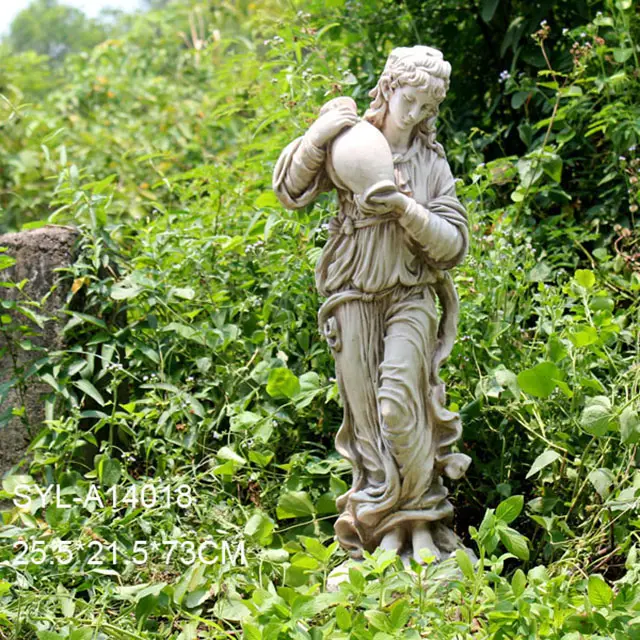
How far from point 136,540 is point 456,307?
1.50 metres

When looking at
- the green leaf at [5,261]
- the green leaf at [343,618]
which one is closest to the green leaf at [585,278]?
the green leaf at [343,618]

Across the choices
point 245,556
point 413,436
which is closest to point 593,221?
point 413,436

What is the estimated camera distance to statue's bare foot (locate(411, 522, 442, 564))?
3.93m

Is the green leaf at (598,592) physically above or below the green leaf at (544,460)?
below

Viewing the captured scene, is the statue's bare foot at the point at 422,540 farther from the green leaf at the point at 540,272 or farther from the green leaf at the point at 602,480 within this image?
the green leaf at the point at 540,272

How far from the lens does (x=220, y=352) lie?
200 inches

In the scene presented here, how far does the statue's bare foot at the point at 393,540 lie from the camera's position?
13.0 ft

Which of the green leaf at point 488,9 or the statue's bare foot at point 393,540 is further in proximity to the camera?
the green leaf at point 488,9

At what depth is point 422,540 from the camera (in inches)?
156

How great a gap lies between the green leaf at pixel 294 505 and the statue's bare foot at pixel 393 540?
0.43 metres

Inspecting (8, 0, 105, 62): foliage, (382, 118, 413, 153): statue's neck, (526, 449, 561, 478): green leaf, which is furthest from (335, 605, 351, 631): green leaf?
(8, 0, 105, 62): foliage

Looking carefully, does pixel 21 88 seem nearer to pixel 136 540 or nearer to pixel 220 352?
→ pixel 220 352

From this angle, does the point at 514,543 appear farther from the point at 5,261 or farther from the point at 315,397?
the point at 5,261

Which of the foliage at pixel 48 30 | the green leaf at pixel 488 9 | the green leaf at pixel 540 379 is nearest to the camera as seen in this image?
the green leaf at pixel 540 379
